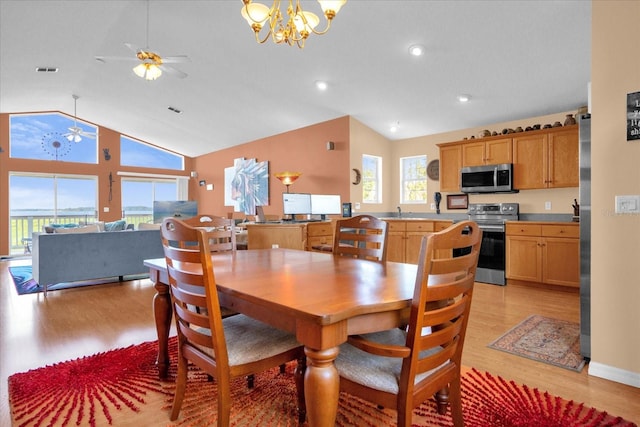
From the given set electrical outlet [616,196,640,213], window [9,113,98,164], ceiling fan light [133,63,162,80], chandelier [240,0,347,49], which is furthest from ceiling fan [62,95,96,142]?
electrical outlet [616,196,640,213]

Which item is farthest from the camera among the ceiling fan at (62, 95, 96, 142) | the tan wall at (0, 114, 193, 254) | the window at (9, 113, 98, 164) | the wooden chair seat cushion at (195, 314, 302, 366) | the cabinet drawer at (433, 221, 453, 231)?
the window at (9, 113, 98, 164)

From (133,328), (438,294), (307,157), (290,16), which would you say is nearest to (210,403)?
(438,294)

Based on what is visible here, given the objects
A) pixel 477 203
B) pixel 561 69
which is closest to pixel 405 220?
pixel 477 203

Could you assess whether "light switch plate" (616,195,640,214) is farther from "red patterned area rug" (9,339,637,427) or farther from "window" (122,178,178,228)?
"window" (122,178,178,228)

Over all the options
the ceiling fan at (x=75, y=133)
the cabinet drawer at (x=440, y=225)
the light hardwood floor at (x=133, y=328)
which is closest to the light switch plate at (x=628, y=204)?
the light hardwood floor at (x=133, y=328)

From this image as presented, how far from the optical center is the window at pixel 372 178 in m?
6.09

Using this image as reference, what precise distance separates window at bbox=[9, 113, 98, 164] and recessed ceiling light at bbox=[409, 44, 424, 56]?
24.0ft

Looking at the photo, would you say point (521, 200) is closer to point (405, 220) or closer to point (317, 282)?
point (405, 220)

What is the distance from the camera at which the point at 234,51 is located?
14.9 feet

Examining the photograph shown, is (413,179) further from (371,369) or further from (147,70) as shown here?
(371,369)

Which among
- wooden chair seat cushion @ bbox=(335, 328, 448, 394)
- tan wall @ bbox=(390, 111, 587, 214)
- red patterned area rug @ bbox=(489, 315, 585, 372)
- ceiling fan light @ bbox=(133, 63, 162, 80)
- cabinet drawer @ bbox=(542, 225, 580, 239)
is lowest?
red patterned area rug @ bbox=(489, 315, 585, 372)

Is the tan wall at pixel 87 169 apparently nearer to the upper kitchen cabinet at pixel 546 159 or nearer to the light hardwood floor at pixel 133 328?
the light hardwood floor at pixel 133 328

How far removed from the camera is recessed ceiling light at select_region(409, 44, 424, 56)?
368 centimetres

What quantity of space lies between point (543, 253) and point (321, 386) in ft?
14.0
